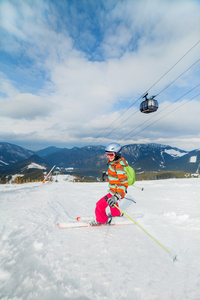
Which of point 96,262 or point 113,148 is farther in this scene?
point 113,148

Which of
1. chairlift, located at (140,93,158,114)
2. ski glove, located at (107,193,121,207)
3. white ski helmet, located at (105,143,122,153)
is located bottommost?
ski glove, located at (107,193,121,207)

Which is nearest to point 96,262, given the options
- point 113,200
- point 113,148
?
point 113,200

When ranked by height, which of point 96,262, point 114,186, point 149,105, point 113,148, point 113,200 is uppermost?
point 149,105

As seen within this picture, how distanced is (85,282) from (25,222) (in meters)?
2.48

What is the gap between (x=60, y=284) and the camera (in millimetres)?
1974

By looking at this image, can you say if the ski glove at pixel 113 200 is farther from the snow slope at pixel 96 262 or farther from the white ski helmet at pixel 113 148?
the white ski helmet at pixel 113 148

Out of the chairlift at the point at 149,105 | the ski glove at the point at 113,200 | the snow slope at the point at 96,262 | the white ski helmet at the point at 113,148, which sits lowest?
the snow slope at the point at 96,262

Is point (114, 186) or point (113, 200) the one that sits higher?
point (114, 186)

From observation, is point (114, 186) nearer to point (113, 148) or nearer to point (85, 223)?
point (113, 148)

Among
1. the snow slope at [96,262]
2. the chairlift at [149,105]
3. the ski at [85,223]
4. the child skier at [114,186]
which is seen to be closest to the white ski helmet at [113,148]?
the child skier at [114,186]

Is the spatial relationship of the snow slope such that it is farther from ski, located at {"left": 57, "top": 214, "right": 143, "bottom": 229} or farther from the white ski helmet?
the white ski helmet

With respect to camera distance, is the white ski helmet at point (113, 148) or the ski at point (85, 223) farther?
the white ski helmet at point (113, 148)

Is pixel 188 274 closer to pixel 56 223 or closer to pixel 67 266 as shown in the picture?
pixel 67 266

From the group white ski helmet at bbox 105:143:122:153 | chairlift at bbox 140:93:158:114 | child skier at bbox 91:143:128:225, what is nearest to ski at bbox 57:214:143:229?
child skier at bbox 91:143:128:225
